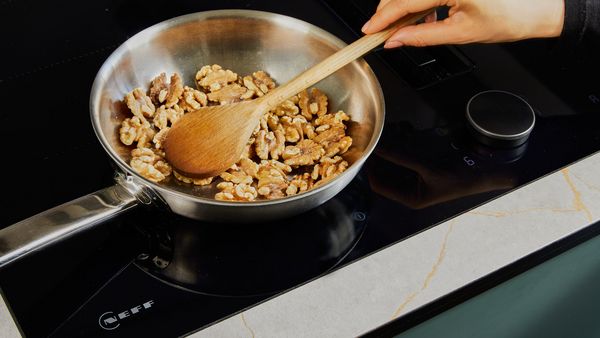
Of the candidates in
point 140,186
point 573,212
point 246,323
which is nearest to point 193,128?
point 140,186

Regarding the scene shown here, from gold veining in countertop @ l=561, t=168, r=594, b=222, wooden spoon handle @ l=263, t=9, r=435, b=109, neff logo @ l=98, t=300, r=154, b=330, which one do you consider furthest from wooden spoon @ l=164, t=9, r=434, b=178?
gold veining in countertop @ l=561, t=168, r=594, b=222

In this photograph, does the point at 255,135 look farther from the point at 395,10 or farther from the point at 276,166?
the point at 395,10

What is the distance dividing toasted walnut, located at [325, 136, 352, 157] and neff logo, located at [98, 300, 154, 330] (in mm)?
300

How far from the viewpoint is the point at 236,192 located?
0.87 m

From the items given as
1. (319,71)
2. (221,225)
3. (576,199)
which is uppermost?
(319,71)

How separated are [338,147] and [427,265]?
0.62 feet

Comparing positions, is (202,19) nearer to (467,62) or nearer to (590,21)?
(467,62)

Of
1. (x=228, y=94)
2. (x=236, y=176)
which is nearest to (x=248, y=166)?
(x=236, y=176)

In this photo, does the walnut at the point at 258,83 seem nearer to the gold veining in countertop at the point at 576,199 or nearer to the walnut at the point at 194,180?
the walnut at the point at 194,180

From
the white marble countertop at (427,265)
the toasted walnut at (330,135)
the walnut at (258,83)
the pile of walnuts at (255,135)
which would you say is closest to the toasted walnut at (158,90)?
the pile of walnuts at (255,135)

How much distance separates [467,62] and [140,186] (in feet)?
1.84

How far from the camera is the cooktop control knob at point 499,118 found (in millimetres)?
990

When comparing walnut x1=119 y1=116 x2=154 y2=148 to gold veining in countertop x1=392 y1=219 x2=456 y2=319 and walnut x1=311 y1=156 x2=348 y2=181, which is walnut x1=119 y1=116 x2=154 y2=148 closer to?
walnut x1=311 y1=156 x2=348 y2=181

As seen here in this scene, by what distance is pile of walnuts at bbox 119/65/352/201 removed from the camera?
2.93 ft
